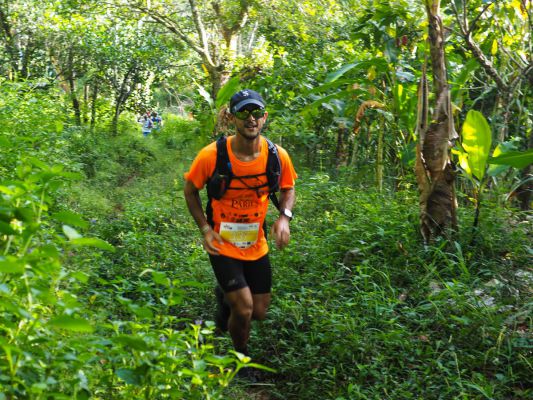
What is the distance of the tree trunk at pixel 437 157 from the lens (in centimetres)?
657

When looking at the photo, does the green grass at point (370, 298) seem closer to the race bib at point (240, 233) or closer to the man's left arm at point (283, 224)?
the race bib at point (240, 233)

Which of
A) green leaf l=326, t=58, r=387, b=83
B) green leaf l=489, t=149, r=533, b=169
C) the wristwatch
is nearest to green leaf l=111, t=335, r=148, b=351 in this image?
the wristwatch

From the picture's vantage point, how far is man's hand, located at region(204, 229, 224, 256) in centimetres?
501

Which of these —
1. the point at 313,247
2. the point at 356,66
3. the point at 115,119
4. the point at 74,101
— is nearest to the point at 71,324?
the point at 313,247

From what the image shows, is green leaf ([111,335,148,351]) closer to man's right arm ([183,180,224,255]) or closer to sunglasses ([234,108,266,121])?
man's right arm ([183,180,224,255])

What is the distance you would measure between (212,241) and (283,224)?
52cm

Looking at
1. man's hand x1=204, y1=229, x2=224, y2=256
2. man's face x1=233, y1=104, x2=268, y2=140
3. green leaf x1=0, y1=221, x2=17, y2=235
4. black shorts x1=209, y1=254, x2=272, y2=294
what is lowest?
black shorts x1=209, y1=254, x2=272, y2=294

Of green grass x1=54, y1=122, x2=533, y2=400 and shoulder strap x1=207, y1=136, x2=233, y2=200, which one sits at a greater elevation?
shoulder strap x1=207, y1=136, x2=233, y2=200

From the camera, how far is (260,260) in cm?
521

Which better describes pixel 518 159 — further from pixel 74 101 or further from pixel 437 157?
pixel 74 101

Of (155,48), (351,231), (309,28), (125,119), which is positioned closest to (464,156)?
(351,231)

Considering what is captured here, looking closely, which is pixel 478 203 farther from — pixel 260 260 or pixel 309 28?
pixel 309 28

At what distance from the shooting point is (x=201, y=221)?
16.7 ft

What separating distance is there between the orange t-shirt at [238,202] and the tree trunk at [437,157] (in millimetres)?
2131
